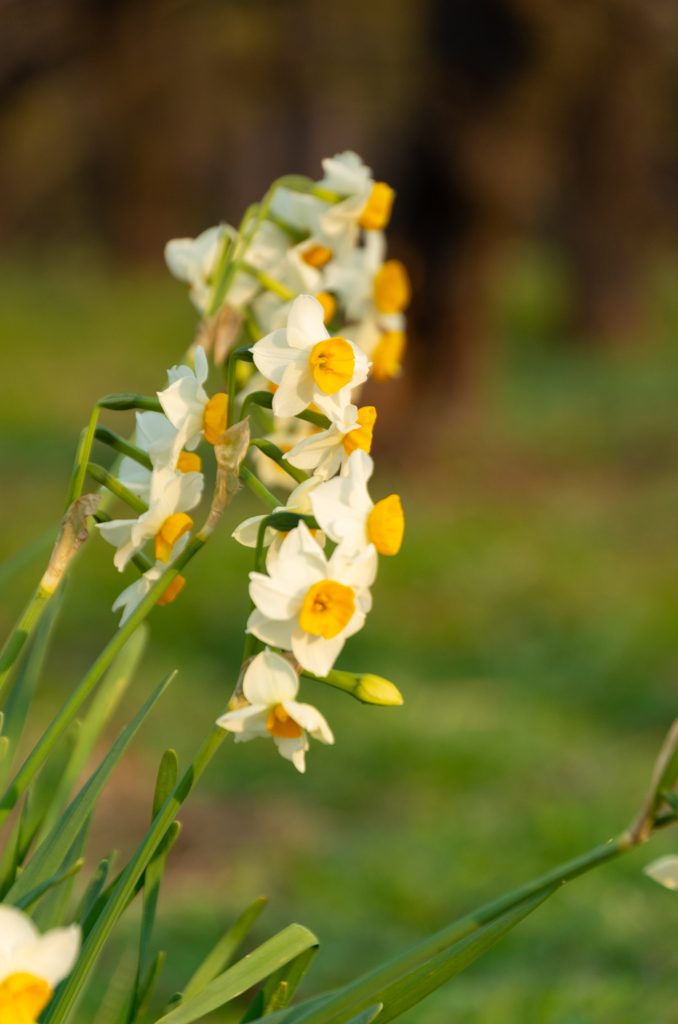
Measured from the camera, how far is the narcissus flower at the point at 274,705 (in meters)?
0.62

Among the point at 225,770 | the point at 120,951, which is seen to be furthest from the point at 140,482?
the point at 225,770

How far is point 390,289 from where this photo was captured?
1.00m

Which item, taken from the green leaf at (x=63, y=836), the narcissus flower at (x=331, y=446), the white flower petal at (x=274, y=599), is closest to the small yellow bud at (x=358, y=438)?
the narcissus flower at (x=331, y=446)

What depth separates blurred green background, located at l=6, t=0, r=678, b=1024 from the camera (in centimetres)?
204

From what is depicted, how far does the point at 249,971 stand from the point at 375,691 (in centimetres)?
20

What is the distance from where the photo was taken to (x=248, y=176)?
16938mm

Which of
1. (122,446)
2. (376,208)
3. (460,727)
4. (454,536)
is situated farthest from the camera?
(454,536)

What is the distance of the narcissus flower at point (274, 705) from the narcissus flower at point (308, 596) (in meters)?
0.01

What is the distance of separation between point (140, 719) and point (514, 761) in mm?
2231

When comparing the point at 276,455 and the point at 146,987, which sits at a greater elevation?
the point at 276,455

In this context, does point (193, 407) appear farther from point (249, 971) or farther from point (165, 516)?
point (249, 971)

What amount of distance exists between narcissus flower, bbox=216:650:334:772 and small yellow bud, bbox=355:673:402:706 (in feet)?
0.14

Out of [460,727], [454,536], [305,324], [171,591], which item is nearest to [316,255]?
[305,324]

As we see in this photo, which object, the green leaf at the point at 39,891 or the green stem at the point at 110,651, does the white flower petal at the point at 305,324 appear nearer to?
the green stem at the point at 110,651
